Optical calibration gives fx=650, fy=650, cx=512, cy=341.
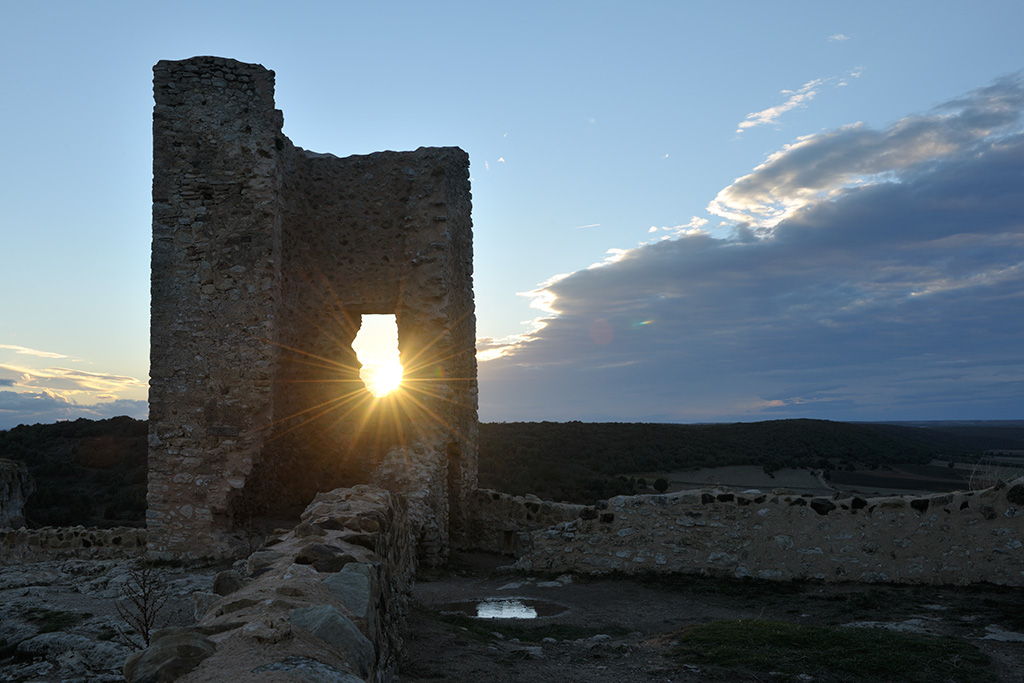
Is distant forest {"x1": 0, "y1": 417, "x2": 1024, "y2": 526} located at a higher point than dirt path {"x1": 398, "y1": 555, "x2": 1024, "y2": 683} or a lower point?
lower

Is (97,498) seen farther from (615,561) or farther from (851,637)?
(851,637)

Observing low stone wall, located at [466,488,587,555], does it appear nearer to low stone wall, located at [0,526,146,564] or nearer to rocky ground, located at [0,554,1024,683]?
rocky ground, located at [0,554,1024,683]

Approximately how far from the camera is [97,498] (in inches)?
860

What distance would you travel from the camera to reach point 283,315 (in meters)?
10.1

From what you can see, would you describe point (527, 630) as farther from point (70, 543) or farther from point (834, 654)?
point (70, 543)

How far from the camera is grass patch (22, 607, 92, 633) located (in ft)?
18.9

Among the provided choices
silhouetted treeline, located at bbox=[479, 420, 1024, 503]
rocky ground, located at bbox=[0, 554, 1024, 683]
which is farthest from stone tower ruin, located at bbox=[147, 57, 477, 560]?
silhouetted treeline, located at bbox=[479, 420, 1024, 503]

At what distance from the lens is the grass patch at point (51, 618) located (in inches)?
227

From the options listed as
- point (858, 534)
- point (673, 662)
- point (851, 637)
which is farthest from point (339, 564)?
point (858, 534)

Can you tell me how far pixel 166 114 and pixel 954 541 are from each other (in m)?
11.4

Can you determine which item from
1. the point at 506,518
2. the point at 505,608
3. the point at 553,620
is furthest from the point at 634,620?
the point at 506,518

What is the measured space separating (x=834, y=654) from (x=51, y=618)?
6.78 m

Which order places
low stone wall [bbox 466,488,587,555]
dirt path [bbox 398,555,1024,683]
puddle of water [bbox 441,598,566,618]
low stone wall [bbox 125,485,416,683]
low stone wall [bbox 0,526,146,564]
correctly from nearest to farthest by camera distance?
low stone wall [bbox 125,485,416,683] → dirt path [bbox 398,555,1024,683] → puddle of water [bbox 441,598,566,618] → low stone wall [bbox 466,488,587,555] → low stone wall [bbox 0,526,146,564]

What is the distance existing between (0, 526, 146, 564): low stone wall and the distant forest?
7.52 metres
